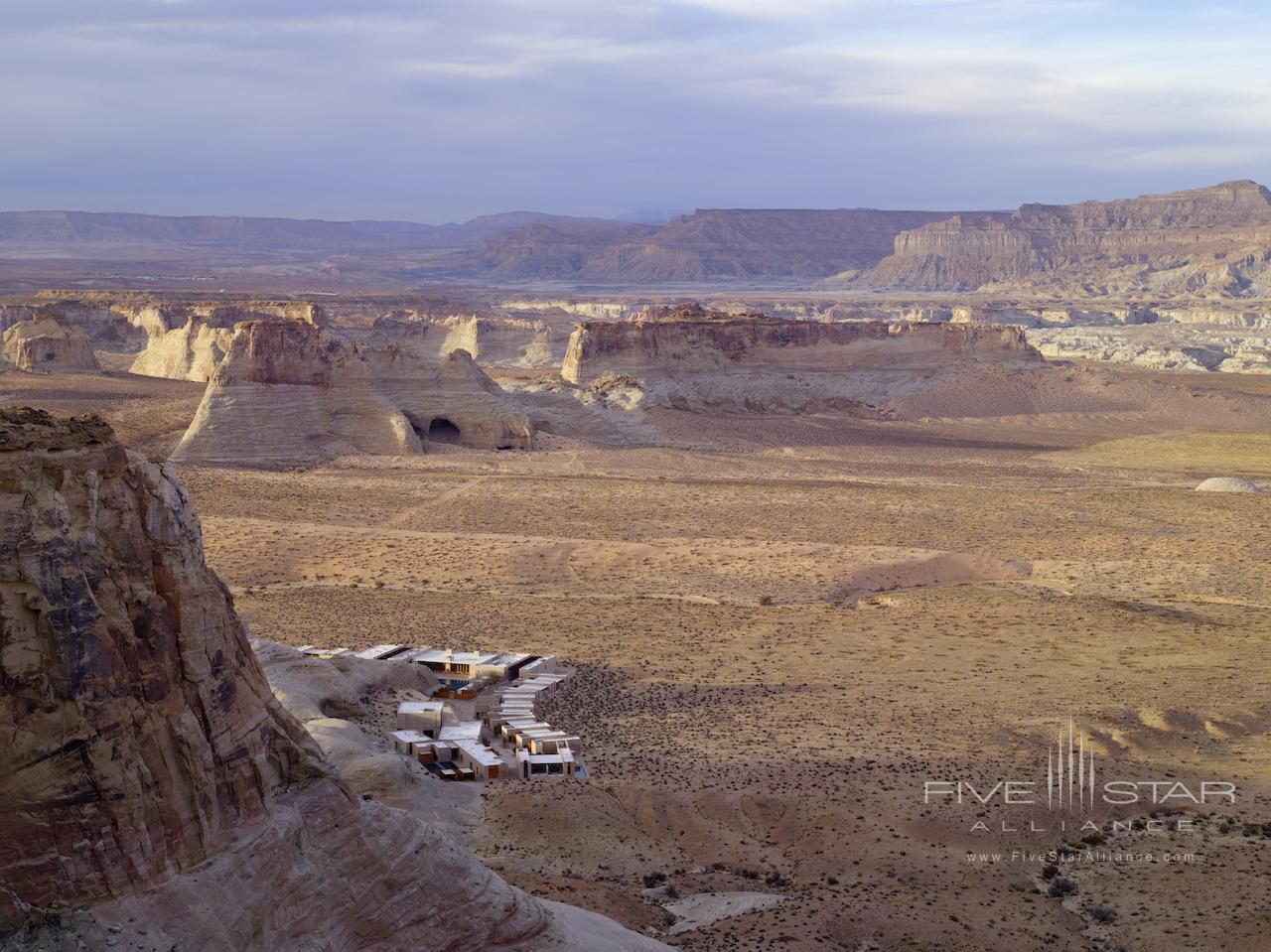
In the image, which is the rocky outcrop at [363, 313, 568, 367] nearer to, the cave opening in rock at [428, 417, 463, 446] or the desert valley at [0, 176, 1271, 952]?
the desert valley at [0, 176, 1271, 952]

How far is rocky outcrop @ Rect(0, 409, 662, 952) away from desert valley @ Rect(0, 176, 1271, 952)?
0.10ft

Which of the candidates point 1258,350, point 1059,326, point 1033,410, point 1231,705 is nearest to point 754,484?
point 1231,705

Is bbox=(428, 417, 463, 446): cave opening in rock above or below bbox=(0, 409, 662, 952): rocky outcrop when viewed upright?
below

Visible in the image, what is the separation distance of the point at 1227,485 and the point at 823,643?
2853 centimetres

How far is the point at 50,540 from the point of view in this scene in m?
9.85

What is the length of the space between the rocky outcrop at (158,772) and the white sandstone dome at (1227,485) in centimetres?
4295

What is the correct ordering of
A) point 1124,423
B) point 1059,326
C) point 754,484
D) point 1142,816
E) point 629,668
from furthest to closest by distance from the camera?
point 1059,326 → point 1124,423 → point 754,484 → point 629,668 → point 1142,816

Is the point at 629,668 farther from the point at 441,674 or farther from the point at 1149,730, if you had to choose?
the point at 1149,730

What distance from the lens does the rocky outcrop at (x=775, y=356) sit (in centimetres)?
7219

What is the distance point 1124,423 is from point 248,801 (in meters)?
70.7

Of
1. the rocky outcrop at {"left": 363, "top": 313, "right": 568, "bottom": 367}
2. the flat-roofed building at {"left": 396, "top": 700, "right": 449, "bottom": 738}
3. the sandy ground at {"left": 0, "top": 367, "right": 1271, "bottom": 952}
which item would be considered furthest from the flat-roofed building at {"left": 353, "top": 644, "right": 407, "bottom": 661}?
the rocky outcrop at {"left": 363, "top": 313, "right": 568, "bottom": 367}

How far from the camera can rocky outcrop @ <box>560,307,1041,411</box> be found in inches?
2842

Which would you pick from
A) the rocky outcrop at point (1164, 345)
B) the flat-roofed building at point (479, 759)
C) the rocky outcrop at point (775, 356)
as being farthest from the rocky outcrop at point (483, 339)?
the flat-roofed building at point (479, 759)

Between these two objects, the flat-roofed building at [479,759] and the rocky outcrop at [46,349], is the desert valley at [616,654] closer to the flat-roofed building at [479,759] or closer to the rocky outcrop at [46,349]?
the flat-roofed building at [479,759]
